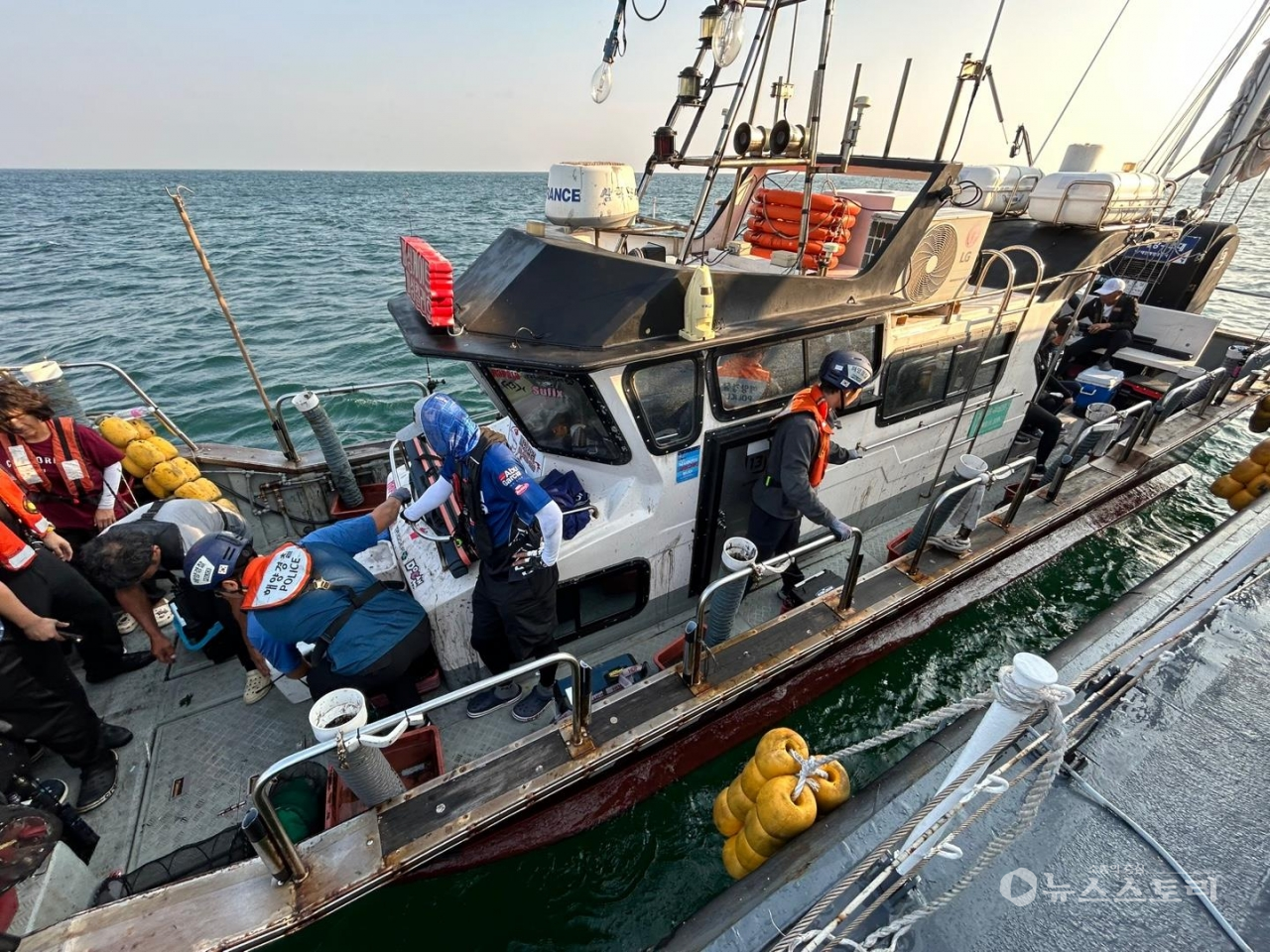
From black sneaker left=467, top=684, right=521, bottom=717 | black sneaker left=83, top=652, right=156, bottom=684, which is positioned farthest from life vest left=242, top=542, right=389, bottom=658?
black sneaker left=83, top=652, right=156, bottom=684

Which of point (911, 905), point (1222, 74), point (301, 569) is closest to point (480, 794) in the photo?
point (301, 569)

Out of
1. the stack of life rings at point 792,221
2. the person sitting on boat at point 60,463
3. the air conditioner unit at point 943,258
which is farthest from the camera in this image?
the stack of life rings at point 792,221

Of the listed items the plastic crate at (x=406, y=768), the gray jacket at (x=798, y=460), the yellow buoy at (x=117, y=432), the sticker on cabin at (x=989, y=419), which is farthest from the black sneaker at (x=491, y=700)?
the sticker on cabin at (x=989, y=419)

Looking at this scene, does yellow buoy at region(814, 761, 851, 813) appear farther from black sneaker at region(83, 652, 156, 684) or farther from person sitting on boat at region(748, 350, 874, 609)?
black sneaker at region(83, 652, 156, 684)

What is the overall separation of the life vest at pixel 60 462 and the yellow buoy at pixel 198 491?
48 cm

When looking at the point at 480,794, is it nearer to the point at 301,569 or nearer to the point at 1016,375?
the point at 301,569

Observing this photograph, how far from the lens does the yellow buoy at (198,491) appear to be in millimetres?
4324

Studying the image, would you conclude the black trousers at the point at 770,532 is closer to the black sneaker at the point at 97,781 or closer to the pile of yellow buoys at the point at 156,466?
the black sneaker at the point at 97,781

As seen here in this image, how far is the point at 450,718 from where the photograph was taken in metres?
3.58

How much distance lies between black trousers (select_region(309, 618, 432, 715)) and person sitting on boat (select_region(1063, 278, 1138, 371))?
8039mm

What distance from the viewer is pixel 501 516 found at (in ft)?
10.0

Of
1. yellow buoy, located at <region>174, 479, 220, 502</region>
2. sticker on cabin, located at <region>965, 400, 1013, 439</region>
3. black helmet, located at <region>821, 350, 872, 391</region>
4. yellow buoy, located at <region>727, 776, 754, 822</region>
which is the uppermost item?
black helmet, located at <region>821, 350, 872, 391</region>

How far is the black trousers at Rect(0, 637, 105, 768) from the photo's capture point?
2822 millimetres

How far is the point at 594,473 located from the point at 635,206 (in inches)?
74.6
